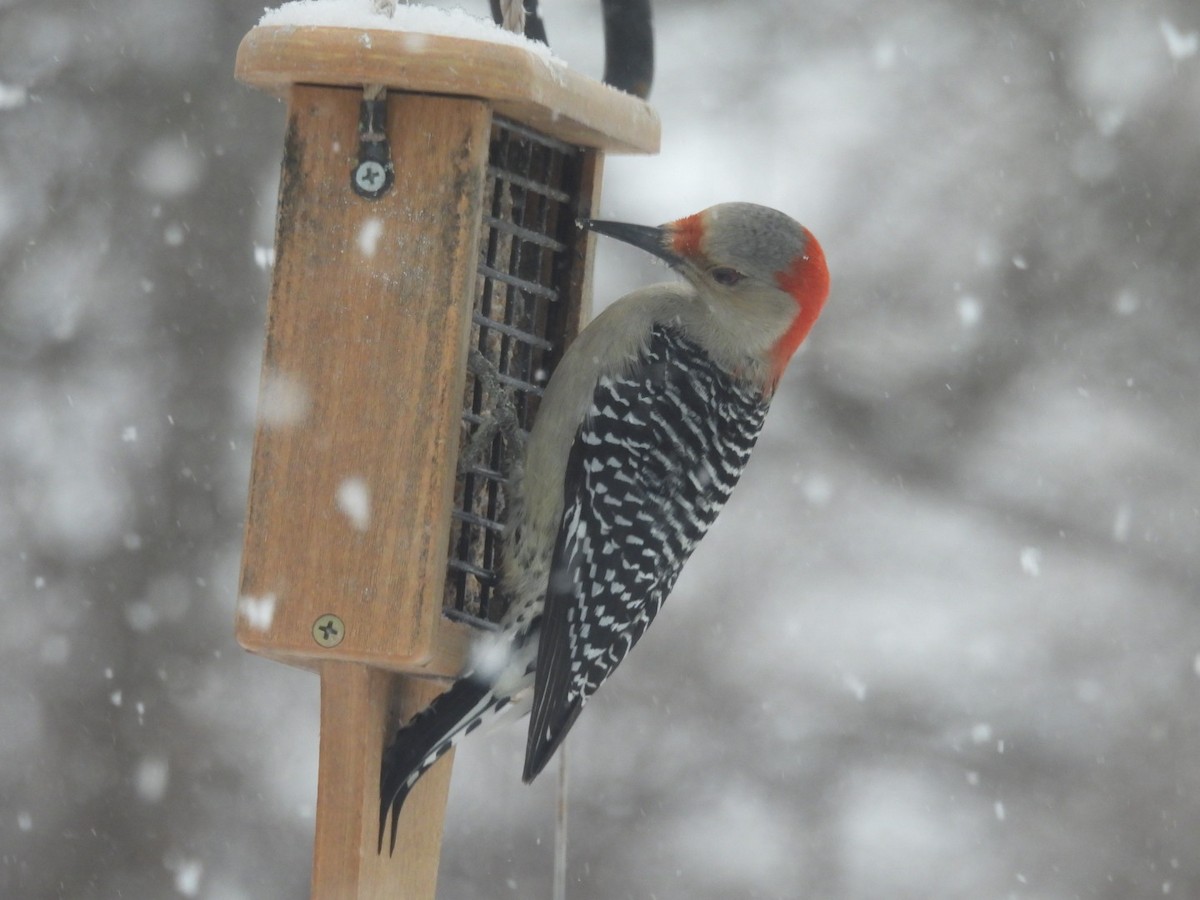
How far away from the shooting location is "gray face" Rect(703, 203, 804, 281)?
4.00 metres

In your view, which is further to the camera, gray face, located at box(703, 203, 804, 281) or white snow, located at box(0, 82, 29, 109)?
white snow, located at box(0, 82, 29, 109)

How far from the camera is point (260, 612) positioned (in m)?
3.40

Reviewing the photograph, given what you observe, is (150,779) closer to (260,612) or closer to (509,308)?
(509,308)

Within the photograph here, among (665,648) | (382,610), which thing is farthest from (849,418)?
(382,610)

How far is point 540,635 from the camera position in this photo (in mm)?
3805

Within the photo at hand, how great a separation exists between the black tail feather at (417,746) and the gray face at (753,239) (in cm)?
119

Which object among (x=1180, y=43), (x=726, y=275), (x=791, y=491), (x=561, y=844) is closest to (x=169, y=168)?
(x=791, y=491)

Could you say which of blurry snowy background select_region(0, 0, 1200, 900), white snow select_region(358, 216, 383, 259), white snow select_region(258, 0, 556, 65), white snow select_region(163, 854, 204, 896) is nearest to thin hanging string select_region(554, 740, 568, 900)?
white snow select_region(358, 216, 383, 259)

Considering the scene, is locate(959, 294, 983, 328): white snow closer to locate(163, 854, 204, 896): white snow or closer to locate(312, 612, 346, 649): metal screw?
locate(163, 854, 204, 896): white snow

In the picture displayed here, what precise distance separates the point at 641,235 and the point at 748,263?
263 mm

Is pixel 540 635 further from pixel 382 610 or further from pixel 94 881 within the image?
pixel 94 881

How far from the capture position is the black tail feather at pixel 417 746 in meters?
3.43

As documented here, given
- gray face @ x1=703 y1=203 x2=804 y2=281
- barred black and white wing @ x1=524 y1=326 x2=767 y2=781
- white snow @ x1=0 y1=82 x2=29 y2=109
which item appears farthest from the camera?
white snow @ x1=0 y1=82 x2=29 y2=109

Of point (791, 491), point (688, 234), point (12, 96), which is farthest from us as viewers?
point (791, 491)
